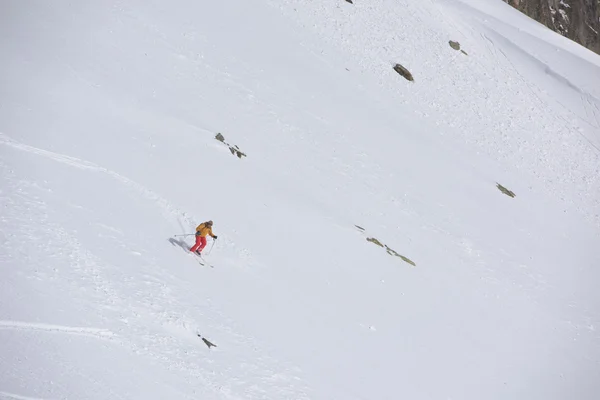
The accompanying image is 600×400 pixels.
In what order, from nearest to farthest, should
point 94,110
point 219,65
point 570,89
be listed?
1. point 94,110
2. point 219,65
3. point 570,89

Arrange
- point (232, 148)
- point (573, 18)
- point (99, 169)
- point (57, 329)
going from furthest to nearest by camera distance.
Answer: point (573, 18) → point (232, 148) → point (99, 169) → point (57, 329)

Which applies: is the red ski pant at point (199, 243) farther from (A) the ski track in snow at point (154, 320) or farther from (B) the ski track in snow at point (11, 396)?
(B) the ski track in snow at point (11, 396)

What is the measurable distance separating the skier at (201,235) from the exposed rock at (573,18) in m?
50.4

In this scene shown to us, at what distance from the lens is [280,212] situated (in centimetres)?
2320

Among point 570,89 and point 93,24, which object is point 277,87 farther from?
point 570,89

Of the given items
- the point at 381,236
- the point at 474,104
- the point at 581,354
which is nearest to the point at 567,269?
the point at 581,354

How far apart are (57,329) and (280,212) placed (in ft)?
36.4

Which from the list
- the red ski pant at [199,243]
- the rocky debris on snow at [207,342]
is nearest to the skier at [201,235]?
the red ski pant at [199,243]

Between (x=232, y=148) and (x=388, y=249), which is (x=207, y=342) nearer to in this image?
(x=232, y=148)

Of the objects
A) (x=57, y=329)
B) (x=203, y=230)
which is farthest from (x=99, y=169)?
(x=57, y=329)

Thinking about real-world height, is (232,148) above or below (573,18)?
below

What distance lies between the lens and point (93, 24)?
28016 millimetres

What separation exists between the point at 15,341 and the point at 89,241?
172 inches

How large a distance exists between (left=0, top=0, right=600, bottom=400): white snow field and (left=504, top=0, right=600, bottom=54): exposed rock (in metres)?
20.4
